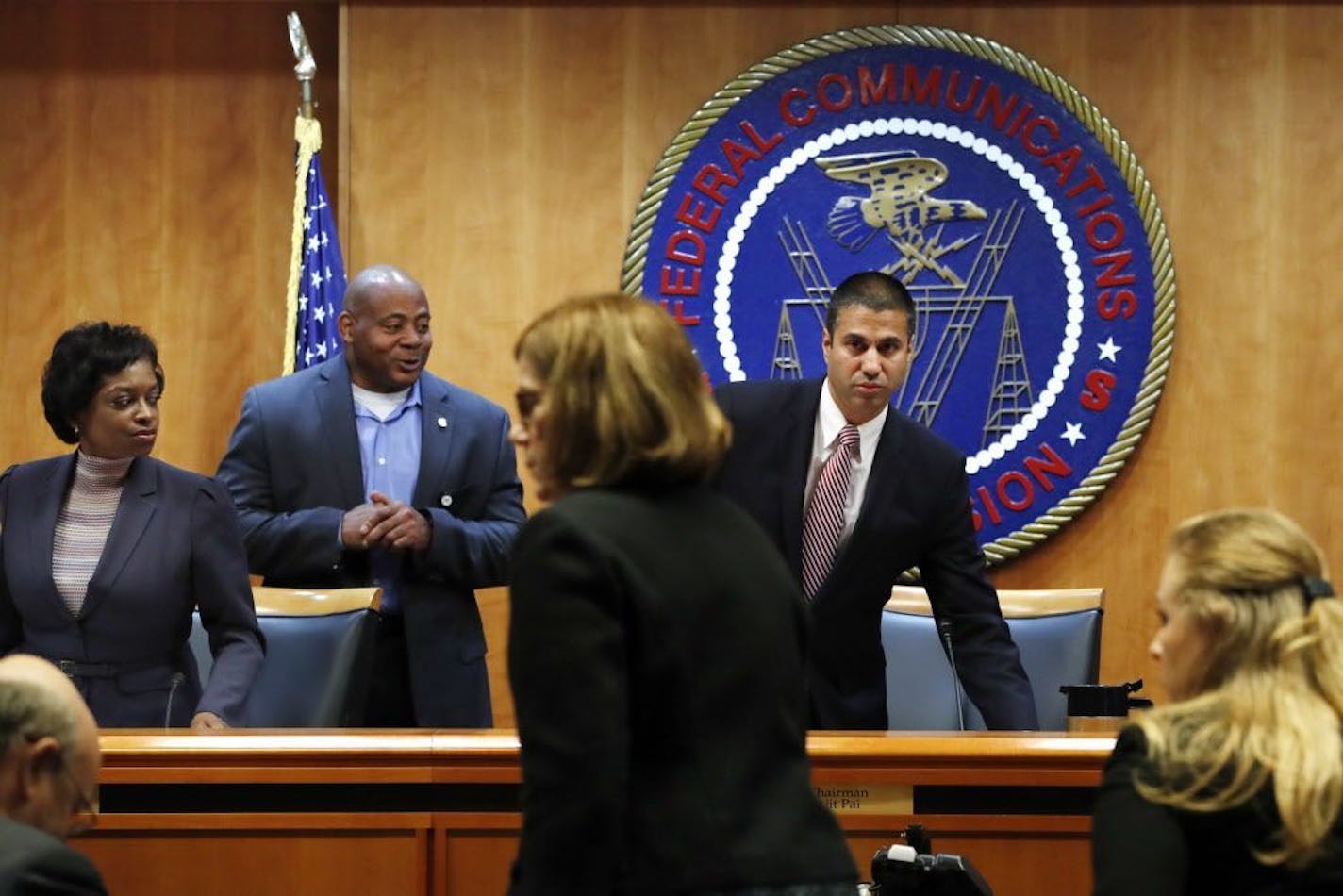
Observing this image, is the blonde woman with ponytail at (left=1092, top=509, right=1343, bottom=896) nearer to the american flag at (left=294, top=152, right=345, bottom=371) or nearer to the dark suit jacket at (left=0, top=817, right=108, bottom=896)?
A: the dark suit jacket at (left=0, top=817, right=108, bottom=896)

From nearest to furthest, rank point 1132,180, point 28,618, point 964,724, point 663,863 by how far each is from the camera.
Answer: point 663,863 → point 28,618 → point 964,724 → point 1132,180

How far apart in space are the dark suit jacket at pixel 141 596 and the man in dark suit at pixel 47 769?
1836mm

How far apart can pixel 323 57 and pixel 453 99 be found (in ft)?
1.62

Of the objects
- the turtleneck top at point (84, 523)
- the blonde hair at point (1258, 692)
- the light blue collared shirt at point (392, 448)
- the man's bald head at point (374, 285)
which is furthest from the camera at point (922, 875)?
the man's bald head at point (374, 285)

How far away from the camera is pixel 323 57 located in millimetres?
6027

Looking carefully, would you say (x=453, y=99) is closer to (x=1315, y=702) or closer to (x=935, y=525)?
(x=935, y=525)

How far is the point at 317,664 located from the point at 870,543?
3.93ft

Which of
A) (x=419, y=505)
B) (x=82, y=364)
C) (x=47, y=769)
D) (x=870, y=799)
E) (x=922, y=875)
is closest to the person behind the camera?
(x=47, y=769)

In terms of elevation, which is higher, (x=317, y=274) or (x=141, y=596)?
(x=317, y=274)

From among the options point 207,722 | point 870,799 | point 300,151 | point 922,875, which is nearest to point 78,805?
point 922,875

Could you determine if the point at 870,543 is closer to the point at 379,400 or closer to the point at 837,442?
the point at 837,442

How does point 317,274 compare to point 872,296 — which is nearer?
point 872,296

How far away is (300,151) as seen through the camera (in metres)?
5.73

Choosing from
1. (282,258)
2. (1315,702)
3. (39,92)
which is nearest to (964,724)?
(1315,702)
